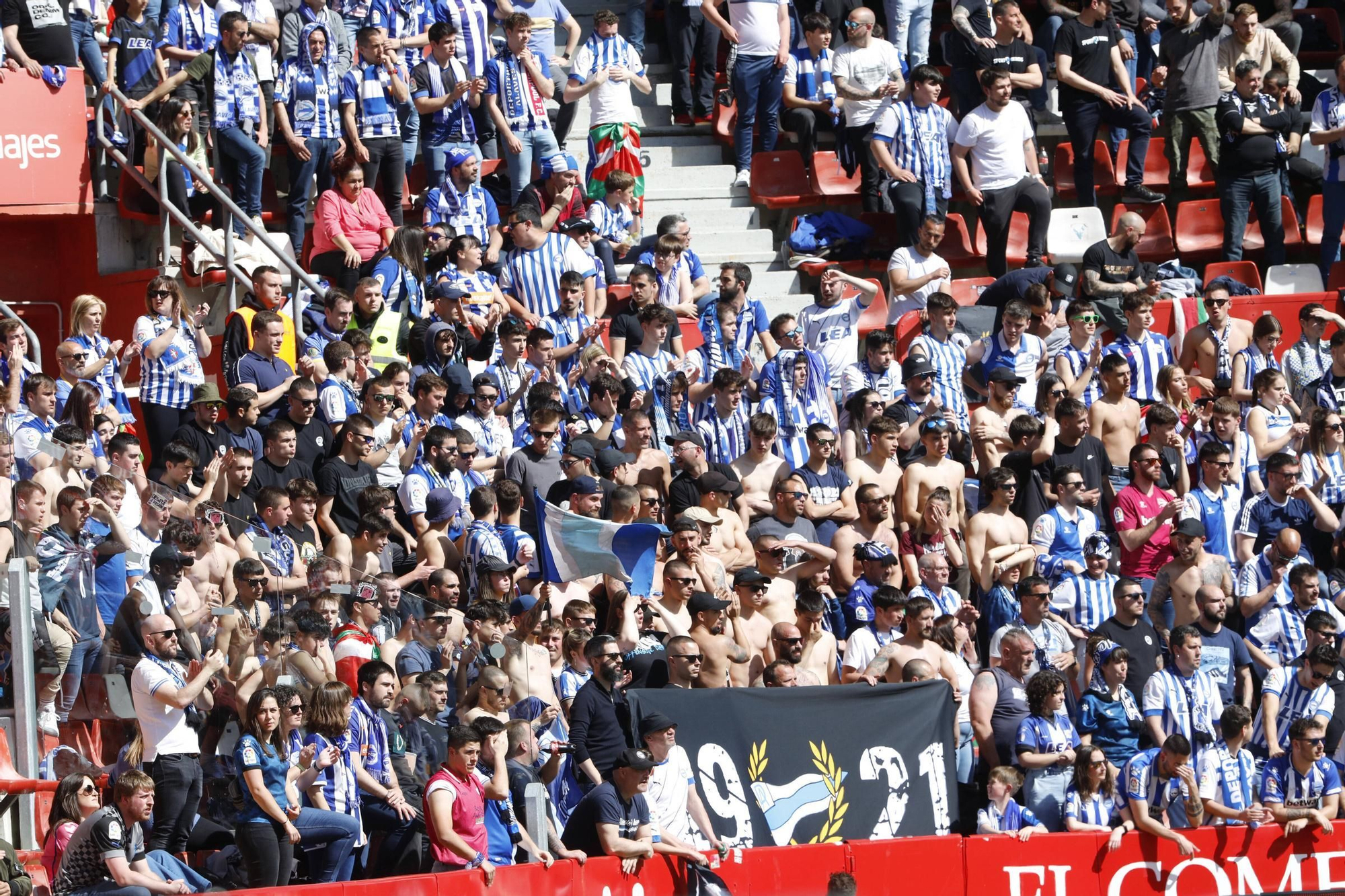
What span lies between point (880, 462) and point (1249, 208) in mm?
5904

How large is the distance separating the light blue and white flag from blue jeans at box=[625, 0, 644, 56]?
804cm

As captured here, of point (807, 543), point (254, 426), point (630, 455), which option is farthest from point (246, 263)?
point (807, 543)

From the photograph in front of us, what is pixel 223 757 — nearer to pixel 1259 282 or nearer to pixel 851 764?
pixel 851 764

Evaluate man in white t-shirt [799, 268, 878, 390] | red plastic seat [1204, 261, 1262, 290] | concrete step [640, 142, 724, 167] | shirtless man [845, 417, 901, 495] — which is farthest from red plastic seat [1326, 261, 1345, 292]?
shirtless man [845, 417, 901, 495]

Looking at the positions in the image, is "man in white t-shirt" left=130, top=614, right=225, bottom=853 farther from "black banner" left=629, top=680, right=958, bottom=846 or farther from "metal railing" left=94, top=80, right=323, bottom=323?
"metal railing" left=94, top=80, right=323, bottom=323

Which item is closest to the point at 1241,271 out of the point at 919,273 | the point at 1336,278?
the point at 1336,278

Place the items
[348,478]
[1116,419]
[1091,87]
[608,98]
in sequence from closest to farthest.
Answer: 1. [348,478]
2. [1116,419]
3. [608,98]
4. [1091,87]

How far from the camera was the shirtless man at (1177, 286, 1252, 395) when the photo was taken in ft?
53.8

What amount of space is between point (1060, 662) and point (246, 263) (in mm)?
6688

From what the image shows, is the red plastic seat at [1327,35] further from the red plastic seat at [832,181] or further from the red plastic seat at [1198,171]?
the red plastic seat at [832,181]

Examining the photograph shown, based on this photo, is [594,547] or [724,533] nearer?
[594,547]

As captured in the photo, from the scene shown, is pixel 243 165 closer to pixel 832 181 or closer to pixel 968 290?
pixel 832 181

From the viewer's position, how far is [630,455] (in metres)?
14.1

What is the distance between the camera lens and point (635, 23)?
64.3 feet
